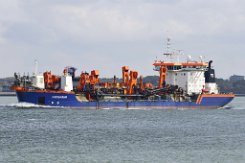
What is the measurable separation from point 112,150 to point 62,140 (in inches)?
286

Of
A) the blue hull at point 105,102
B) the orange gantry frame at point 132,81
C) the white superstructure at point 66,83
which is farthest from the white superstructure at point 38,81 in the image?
the orange gantry frame at point 132,81

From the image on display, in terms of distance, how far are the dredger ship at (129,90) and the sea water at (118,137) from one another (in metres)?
5.18

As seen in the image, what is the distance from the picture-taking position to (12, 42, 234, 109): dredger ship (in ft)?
301

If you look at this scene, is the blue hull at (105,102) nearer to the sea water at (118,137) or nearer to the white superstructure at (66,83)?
the white superstructure at (66,83)

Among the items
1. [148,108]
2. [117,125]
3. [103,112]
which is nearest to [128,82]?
[148,108]

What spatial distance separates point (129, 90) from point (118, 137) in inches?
1631

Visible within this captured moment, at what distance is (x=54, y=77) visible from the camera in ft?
317

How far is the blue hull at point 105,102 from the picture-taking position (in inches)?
3590

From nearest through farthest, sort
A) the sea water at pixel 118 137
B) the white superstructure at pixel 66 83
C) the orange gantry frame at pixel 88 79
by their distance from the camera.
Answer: the sea water at pixel 118 137
the white superstructure at pixel 66 83
the orange gantry frame at pixel 88 79

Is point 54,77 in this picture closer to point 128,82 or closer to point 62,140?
point 128,82

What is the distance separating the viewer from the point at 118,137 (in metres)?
57.8

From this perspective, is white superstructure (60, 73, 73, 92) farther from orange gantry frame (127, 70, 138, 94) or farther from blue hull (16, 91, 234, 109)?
orange gantry frame (127, 70, 138, 94)

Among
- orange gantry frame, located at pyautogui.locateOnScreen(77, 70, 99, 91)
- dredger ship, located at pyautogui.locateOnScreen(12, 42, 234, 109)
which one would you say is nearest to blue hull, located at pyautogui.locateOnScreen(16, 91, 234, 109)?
dredger ship, located at pyautogui.locateOnScreen(12, 42, 234, 109)

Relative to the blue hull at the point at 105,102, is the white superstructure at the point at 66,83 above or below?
above
